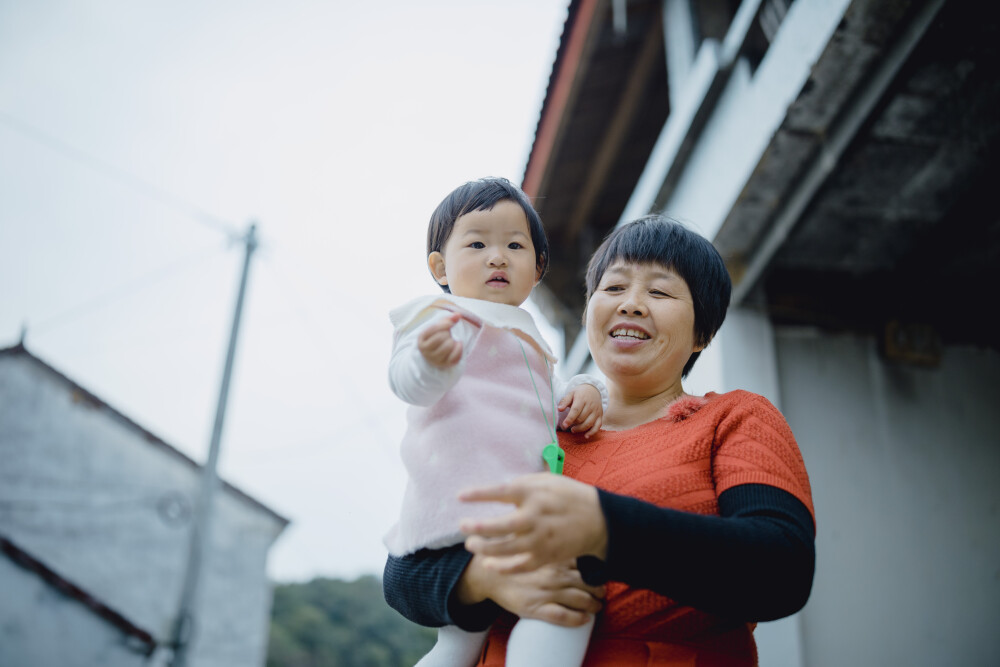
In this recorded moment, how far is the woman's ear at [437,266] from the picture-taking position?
5.60 ft

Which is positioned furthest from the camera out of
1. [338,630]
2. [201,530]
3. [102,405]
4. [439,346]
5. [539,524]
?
[338,630]

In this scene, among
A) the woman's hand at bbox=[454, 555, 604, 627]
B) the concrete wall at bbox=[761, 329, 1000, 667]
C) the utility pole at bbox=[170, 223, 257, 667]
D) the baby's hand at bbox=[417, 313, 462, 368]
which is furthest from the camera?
the utility pole at bbox=[170, 223, 257, 667]

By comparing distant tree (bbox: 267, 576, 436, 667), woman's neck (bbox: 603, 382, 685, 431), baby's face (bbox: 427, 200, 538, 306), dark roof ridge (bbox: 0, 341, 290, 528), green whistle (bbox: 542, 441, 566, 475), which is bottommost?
green whistle (bbox: 542, 441, 566, 475)

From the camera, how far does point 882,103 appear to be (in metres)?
2.68

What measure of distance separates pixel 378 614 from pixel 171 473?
63.5 ft

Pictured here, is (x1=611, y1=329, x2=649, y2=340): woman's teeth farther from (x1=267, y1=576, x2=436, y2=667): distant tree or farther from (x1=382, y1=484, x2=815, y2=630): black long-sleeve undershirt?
(x1=267, y1=576, x2=436, y2=667): distant tree

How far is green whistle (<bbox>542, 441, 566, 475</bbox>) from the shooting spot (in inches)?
52.6

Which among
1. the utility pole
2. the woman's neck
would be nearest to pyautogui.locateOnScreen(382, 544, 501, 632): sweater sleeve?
the woman's neck

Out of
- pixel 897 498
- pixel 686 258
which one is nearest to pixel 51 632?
pixel 897 498

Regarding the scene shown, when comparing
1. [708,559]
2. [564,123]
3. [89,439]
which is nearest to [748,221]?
[564,123]

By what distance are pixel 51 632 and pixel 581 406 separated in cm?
1128

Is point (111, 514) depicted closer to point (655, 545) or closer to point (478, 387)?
point (478, 387)

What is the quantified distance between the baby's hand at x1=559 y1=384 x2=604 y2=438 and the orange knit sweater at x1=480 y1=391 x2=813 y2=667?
0.34 feet

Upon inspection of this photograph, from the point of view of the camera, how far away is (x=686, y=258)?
1590 mm
